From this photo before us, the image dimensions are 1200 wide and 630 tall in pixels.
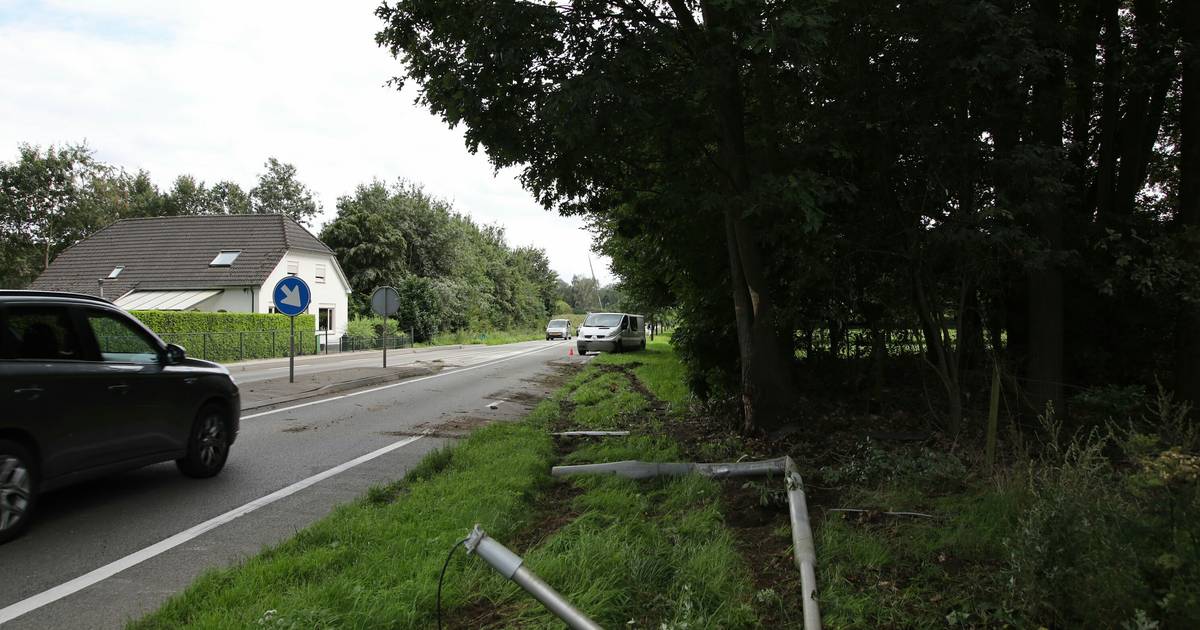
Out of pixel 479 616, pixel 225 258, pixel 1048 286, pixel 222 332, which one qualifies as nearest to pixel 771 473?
pixel 479 616

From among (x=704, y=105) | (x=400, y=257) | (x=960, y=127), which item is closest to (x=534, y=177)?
(x=704, y=105)

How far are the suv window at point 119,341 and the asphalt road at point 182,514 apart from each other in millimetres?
1163

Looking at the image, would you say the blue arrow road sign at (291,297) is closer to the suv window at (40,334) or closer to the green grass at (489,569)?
the suv window at (40,334)

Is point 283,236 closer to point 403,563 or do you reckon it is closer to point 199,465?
point 199,465

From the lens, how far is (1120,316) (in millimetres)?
8578

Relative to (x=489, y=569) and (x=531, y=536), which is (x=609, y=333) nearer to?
(x=531, y=536)

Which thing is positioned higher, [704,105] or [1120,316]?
[704,105]

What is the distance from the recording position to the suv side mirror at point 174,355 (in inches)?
236

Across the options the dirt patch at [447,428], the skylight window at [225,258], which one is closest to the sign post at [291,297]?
the dirt patch at [447,428]

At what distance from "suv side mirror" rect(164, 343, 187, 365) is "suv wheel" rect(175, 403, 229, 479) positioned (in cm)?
54

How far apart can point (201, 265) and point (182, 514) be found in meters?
34.7

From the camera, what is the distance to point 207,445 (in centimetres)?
642

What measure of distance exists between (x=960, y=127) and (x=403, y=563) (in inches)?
234

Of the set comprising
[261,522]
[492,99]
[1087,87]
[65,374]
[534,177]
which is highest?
[1087,87]
